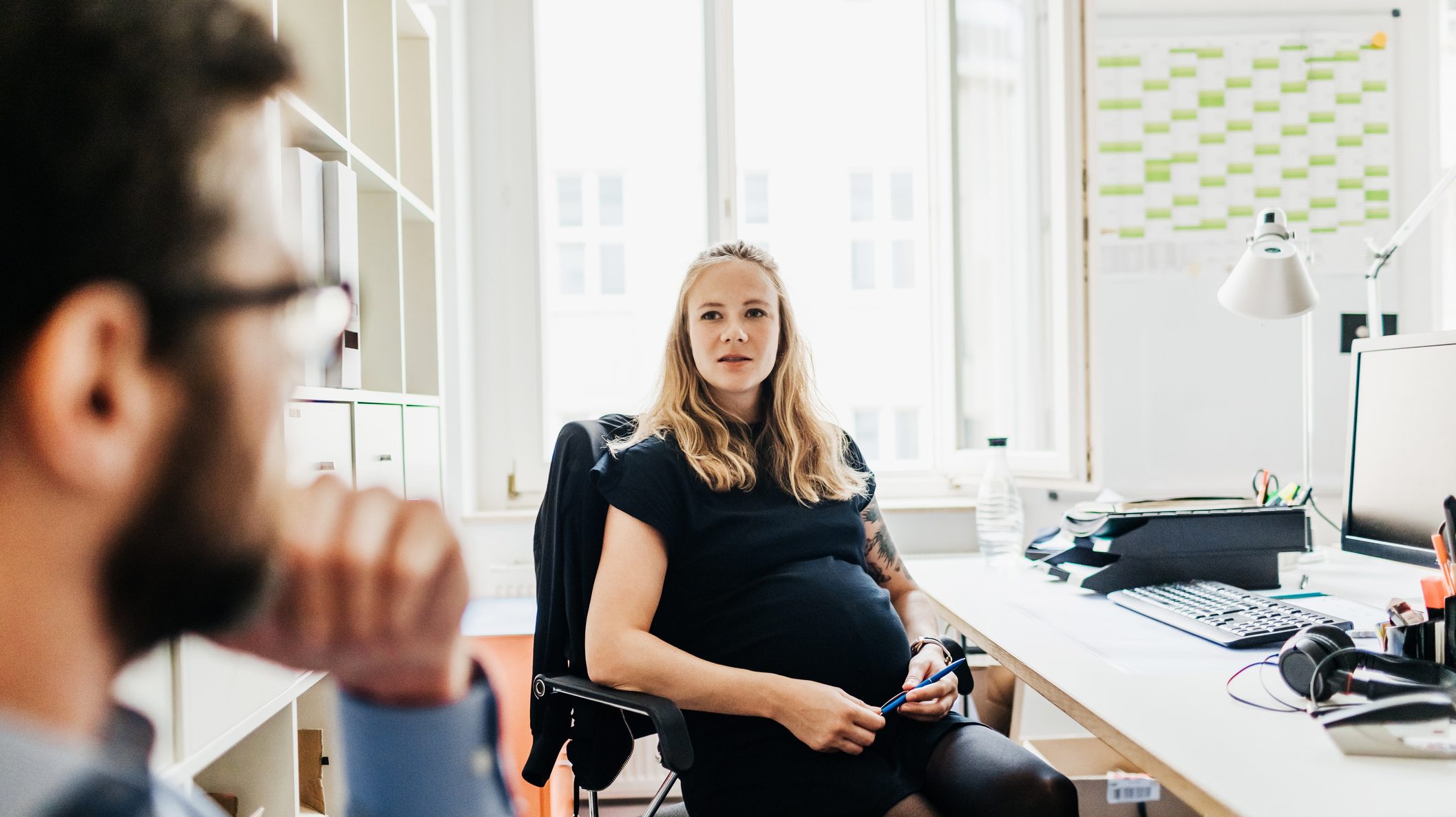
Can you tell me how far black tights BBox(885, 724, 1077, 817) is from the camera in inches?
44.1

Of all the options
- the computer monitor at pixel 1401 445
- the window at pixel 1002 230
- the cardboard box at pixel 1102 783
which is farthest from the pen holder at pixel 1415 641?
the window at pixel 1002 230

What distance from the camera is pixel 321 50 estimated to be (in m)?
0.26

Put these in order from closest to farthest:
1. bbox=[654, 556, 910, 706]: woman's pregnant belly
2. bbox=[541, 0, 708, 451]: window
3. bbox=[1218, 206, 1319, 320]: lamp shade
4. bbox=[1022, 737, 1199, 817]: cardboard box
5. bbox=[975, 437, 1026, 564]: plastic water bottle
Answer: bbox=[654, 556, 910, 706]: woman's pregnant belly, bbox=[1218, 206, 1319, 320]: lamp shade, bbox=[1022, 737, 1199, 817]: cardboard box, bbox=[975, 437, 1026, 564]: plastic water bottle, bbox=[541, 0, 708, 451]: window

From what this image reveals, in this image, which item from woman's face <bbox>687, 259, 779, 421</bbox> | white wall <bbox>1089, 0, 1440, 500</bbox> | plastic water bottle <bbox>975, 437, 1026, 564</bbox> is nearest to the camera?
woman's face <bbox>687, 259, 779, 421</bbox>

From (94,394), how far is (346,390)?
63 millimetres

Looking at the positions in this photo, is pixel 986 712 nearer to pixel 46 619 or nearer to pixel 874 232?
pixel 874 232

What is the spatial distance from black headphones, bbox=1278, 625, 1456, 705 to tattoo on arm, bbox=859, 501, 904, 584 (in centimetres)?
71

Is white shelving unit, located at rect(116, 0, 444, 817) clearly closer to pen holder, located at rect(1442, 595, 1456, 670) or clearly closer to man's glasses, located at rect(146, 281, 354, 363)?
man's glasses, located at rect(146, 281, 354, 363)

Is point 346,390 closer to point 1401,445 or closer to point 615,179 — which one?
point 1401,445

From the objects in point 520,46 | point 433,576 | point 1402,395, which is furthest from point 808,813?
point 520,46

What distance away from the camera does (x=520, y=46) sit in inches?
97.1

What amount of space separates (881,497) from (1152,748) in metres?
1.76

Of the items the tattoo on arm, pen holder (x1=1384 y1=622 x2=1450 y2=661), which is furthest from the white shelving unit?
the tattoo on arm

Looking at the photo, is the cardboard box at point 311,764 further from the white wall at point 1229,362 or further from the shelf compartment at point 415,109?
the white wall at point 1229,362
